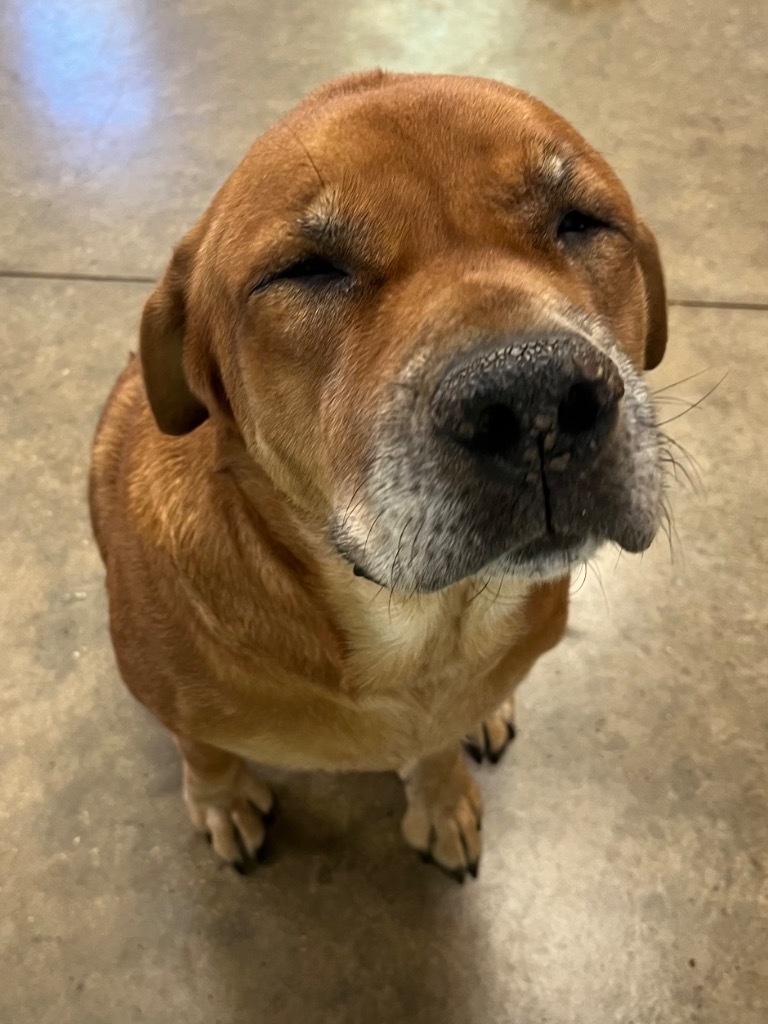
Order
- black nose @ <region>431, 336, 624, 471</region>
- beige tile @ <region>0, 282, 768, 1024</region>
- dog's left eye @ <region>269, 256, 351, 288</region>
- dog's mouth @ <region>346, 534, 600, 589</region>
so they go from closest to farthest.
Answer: black nose @ <region>431, 336, 624, 471</region>
dog's mouth @ <region>346, 534, 600, 589</region>
dog's left eye @ <region>269, 256, 351, 288</region>
beige tile @ <region>0, 282, 768, 1024</region>

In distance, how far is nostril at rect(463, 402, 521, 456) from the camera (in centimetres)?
93

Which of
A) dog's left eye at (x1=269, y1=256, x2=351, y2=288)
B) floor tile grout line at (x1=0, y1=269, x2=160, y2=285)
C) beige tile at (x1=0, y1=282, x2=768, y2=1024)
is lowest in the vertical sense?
beige tile at (x1=0, y1=282, x2=768, y2=1024)

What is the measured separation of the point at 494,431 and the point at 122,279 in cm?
202

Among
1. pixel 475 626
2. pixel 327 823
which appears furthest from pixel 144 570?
pixel 327 823

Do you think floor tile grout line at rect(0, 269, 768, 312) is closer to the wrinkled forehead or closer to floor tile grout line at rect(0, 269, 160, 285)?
floor tile grout line at rect(0, 269, 160, 285)

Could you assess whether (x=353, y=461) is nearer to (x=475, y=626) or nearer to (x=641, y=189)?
(x=475, y=626)

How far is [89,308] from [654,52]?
6.91 feet

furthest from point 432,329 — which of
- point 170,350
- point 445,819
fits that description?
point 445,819

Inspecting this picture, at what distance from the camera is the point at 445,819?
6.04 feet

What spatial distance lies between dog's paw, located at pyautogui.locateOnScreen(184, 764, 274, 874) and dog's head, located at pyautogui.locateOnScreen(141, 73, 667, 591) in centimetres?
81

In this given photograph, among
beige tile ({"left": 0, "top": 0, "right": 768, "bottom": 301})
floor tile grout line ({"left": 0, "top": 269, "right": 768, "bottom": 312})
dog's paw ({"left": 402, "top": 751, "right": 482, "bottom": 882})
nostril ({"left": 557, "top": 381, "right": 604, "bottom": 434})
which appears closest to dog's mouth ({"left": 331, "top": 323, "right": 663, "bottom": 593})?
nostril ({"left": 557, "top": 381, "right": 604, "bottom": 434})

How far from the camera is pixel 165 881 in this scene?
73.9 inches

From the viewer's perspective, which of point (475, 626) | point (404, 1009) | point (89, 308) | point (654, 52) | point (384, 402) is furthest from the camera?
point (654, 52)

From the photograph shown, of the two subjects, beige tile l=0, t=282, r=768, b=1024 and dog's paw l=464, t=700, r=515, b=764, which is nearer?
beige tile l=0, t=282, r=768, b=1024
